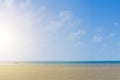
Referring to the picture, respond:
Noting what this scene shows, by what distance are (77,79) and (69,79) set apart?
59cm

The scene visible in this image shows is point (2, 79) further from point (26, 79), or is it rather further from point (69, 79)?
point (69, 79)

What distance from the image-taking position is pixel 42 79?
17547 millimetres

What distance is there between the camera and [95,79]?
17.8 metres

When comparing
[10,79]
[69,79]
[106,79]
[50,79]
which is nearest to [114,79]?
[106,79]

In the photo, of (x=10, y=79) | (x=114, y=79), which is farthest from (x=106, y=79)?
(x=10, y=79)

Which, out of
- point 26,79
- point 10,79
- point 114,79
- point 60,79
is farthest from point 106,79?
point 10,79

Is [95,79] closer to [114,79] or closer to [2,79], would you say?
[114,79]

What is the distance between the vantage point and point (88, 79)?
696 inches

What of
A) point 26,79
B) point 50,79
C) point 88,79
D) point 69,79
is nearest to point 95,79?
point 88,79

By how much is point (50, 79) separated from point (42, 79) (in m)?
0.63

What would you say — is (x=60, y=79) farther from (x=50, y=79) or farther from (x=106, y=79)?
(x=106, y=79)

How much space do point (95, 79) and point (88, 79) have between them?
54 centimetres

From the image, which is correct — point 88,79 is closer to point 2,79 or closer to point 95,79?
point 95,79

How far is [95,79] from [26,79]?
15.9 ft
